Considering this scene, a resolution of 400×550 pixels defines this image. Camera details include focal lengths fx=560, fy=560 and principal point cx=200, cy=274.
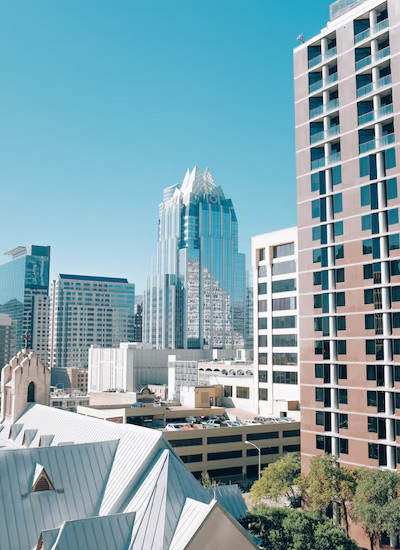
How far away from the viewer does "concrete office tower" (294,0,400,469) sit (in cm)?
5344

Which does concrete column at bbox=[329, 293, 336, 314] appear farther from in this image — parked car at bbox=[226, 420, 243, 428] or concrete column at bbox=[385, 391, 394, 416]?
parked car at bbox=[226, 420, 243, 428]

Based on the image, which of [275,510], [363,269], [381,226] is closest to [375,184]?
[381,226]

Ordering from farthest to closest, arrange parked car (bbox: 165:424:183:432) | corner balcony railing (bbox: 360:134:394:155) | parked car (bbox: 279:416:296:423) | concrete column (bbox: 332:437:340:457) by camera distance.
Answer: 1. parked car (bbox: 279:416:296:423)
2. parked car (bbox: 165:424:183:432)
3. concrete column (bbox: 332:437:340:457)
4. corner balcony railing (bbox: 360:134:394:155)

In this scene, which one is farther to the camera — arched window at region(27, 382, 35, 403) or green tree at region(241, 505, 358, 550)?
arched window at region(27, 382, 35, 403)

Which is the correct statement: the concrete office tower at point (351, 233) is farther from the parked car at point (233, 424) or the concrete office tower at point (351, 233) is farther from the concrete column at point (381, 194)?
the parked car at point (233, 424)

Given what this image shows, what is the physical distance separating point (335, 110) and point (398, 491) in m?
38.1

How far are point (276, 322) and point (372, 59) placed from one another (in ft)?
177

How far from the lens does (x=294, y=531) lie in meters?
37.8

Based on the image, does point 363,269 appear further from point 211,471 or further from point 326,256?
point 211,471

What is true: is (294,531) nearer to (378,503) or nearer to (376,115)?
(378,503)

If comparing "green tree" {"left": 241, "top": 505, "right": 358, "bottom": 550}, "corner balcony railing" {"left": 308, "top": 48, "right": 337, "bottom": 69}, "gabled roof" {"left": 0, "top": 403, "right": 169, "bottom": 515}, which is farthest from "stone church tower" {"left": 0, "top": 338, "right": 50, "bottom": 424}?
"corner balcony railing" {"left": 308, "top": 48, "right": 337, "bottom": 69}

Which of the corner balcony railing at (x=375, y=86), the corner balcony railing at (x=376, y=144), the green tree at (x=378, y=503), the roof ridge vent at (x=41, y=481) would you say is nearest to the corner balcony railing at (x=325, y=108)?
the corner balcony railing at (x=375, y=86)

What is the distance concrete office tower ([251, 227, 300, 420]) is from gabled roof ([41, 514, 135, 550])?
66.5 metres

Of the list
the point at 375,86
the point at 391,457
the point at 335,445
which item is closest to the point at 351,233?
the point at 375,86
